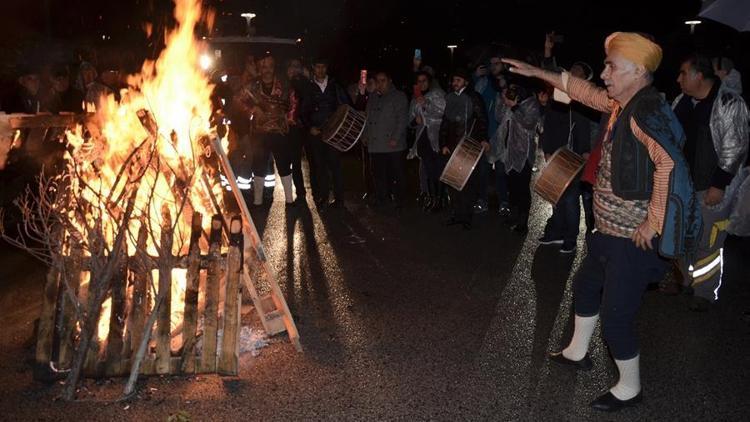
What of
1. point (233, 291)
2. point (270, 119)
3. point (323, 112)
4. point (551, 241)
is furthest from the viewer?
point (323, 112)

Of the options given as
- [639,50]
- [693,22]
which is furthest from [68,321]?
[693,22]

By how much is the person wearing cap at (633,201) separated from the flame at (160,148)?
2641 mm

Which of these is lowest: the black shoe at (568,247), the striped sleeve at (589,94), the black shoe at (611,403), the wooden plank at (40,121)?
the black shoe at (568,247)

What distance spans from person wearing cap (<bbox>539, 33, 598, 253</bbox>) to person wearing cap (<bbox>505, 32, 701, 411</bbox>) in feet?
11.2

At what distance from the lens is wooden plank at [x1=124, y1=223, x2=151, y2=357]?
4.24 metres

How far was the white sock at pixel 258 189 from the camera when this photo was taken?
9859mm

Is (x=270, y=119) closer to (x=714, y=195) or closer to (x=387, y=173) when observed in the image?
(x=387, y=173)

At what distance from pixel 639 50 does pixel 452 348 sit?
230 cm

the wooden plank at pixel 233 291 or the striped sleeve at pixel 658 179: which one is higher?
the striped sleeve at pixel 658 179

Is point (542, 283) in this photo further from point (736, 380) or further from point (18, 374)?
point (18, 374)

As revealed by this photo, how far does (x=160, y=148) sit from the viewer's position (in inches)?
201

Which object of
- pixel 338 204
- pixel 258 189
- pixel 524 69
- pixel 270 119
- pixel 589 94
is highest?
pixel 524 69

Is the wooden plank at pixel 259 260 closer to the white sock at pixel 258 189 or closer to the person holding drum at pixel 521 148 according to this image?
the person holding drum at pixel 521 148

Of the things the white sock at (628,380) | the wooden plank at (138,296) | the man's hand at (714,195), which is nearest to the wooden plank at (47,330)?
the wooden plank at (138,296)
